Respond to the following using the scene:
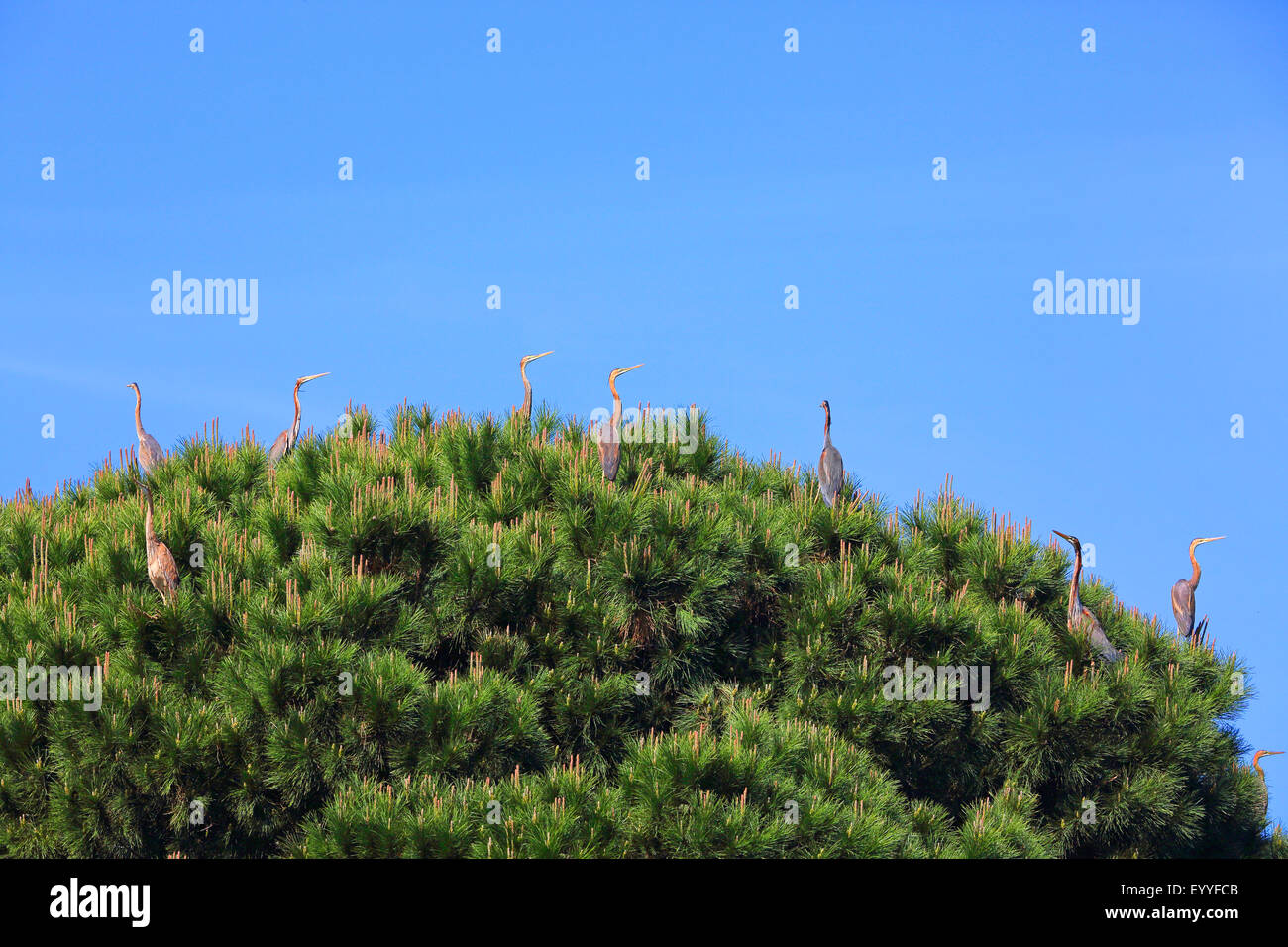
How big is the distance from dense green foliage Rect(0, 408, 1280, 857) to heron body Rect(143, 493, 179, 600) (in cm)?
Answer: 13

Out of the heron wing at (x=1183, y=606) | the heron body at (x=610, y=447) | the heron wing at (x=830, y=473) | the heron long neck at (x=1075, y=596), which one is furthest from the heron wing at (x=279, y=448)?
the heron wing at (x=1183, y=606)

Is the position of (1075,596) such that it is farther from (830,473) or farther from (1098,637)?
(830,473)

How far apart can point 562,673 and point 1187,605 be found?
7317mm

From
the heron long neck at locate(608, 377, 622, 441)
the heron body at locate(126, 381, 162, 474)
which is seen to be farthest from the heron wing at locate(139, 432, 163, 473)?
the heron long neck at locate(608, 377, 622, 441)

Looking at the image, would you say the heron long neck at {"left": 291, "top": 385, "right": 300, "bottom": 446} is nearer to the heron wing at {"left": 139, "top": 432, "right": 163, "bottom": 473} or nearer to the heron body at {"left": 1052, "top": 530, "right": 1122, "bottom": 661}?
the heron wing at {"left": 139, "top": 432, "right": 163, "bottom": 473}

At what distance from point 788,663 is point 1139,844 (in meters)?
3.77

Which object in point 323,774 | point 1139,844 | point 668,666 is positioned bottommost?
point 1139,844

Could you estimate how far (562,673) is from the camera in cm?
1008

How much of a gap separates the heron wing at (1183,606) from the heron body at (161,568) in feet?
33.6

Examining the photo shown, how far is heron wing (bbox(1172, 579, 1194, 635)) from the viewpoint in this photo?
13156 mm
